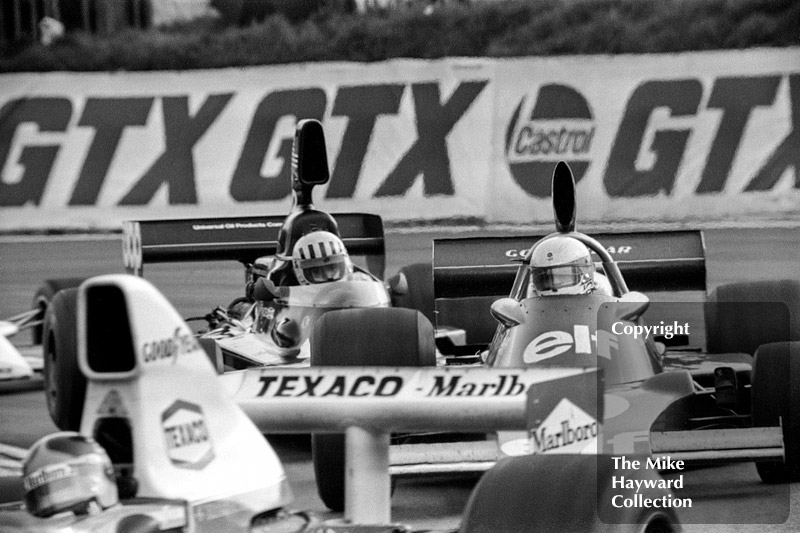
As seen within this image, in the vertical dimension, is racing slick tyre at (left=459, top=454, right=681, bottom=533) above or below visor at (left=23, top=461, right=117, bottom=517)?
below

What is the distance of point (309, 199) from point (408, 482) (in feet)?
3.79

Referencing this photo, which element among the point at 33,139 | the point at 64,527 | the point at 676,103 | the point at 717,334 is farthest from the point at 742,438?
the point at 33,139

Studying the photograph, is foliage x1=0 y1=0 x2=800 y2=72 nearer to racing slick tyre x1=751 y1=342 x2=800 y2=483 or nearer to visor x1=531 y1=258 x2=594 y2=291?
visor x1=531 y1=258 x2=594 y2=291

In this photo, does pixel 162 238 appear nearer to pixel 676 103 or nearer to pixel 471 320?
pixel 471 320

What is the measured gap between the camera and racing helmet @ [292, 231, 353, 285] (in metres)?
4.26

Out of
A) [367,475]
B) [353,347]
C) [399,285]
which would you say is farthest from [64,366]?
[399,285]

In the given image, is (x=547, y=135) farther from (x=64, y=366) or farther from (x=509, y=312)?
(x=64, y=366)

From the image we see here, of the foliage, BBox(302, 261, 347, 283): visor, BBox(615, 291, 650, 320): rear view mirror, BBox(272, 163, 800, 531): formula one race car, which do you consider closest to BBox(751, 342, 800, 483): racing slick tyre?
BBox(272, 163, 800, 531): formula one race car

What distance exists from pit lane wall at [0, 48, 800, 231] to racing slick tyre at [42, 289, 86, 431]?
69.5 inches

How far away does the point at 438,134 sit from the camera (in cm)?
412

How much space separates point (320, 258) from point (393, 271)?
1339mm

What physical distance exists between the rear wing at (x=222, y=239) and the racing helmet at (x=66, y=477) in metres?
2.09

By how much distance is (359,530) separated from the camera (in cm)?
195

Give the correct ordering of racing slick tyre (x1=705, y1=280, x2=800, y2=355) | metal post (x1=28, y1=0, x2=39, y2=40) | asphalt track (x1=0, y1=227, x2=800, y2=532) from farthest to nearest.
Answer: racing slick tyre (x1=705, y1=280, x2=800, y2=355) < metal post (x1=28, y1=0, x2=39, y2=40) < asphalt track (x1=0, y1=227, x2=800, y2=532)
